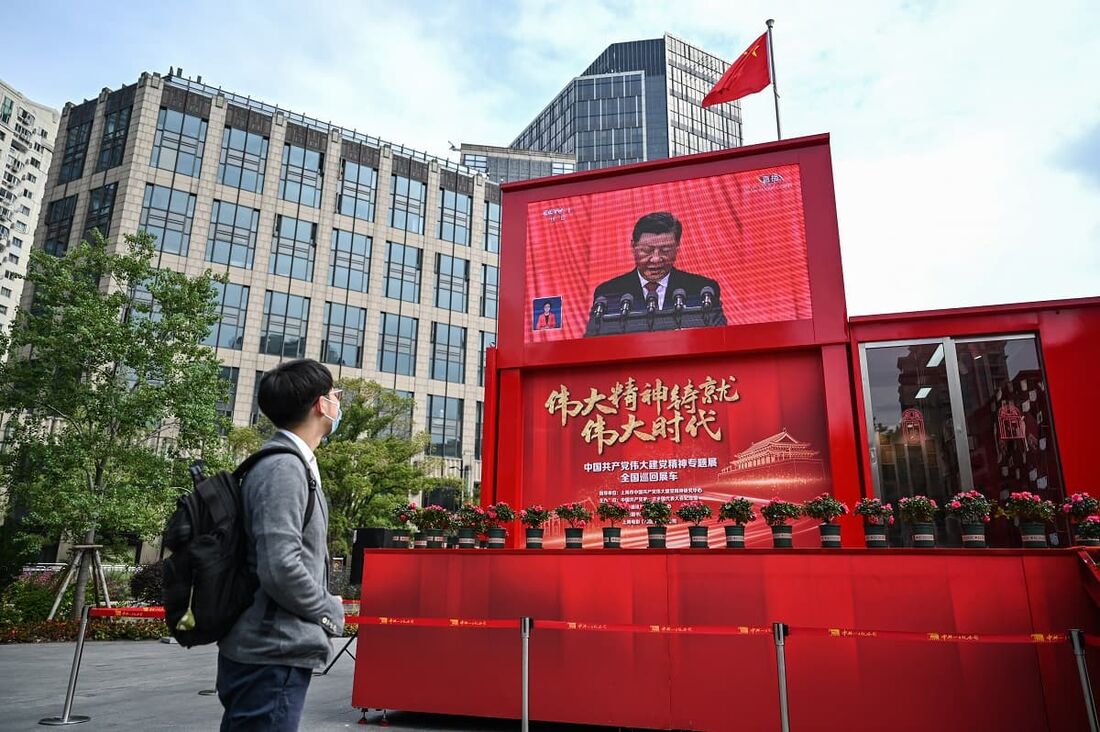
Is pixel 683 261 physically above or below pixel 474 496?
above

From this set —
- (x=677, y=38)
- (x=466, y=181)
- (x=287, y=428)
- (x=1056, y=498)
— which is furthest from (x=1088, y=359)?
(x=677, y=38)

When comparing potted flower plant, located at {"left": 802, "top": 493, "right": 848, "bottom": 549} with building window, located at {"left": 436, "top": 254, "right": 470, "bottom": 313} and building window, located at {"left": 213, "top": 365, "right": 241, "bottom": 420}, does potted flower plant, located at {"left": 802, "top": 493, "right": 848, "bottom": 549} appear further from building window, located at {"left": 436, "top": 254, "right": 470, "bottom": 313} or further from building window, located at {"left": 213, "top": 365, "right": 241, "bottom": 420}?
building window, located at {"left": 436, "top": 254, "right": 470, "bottom": 313}

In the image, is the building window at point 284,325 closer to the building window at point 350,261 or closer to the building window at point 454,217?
the building window at point 350,261

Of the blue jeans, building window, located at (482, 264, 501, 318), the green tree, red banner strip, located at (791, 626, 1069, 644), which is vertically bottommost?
red banner strip, located at (791, 626, 1069, 644)

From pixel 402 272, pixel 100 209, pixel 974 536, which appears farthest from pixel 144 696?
pixel 402 272

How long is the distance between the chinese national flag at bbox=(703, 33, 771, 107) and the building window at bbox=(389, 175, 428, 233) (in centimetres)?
3419

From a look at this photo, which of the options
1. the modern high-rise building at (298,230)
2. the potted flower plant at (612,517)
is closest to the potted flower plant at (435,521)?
the potted flower plant at (612,517)

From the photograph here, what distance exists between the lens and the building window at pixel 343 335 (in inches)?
1575

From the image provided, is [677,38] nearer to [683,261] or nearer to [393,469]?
[393,469]

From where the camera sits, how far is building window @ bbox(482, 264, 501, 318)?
46281 mm

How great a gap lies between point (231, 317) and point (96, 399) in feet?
74.0

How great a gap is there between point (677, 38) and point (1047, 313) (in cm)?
10114

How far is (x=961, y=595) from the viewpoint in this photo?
5820 millimetres

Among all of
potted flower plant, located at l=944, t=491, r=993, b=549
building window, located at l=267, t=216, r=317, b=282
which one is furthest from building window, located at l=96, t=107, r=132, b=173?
potted flower plant, located at l=944, t=491, r=993, b=549
